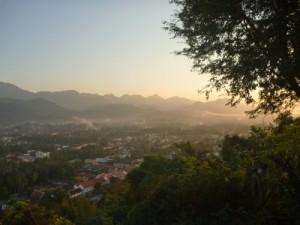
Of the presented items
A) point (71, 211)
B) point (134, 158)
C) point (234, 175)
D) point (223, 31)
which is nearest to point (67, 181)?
point (134, 158)

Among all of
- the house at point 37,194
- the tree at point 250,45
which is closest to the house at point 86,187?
the house at point 37,194

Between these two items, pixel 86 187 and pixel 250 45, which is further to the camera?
pixel 86 187

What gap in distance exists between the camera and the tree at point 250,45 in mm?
6582

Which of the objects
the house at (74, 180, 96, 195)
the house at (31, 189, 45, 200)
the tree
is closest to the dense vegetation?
the tree

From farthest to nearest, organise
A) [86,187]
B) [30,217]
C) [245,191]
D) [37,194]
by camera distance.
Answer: [86,187] → [37,194] → [30,217] → [245,191]

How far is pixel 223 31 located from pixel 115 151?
76.5m

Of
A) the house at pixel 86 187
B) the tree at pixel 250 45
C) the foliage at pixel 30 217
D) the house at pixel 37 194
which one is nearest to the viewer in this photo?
the tree at pixel 250 45

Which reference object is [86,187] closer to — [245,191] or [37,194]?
[37,194]

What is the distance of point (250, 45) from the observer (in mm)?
7270

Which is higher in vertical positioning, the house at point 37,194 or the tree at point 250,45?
the tree at point 250,45

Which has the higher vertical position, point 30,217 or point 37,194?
point 30,217

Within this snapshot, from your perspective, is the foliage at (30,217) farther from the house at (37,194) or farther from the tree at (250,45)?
the house at (37,194)

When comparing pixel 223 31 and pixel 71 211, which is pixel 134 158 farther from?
pixel 223 31

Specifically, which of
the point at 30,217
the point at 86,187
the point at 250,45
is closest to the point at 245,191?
the point at 250,45
